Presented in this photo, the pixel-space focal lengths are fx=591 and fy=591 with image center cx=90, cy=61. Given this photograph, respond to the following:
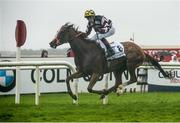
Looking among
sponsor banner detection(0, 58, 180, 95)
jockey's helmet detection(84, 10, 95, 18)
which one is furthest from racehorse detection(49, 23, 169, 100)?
sponsor banner detection(0, 58, 180, 95)

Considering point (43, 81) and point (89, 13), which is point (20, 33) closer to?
point (89, 13)

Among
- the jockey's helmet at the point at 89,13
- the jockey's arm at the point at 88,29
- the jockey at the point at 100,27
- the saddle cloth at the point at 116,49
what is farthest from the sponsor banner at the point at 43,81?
the jockey's helmet at the point at 89,13

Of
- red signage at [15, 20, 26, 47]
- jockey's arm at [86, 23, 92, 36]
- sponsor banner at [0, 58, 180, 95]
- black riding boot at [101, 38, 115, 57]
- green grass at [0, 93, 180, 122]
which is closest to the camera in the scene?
green grass at [0, 93, 180, 122]

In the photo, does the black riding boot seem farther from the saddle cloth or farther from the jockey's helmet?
the jockey's helmet

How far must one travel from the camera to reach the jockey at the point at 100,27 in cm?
969

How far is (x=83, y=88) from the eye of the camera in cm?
1320

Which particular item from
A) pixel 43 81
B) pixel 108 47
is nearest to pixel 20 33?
pixel 108 47

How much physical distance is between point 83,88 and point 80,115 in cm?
496

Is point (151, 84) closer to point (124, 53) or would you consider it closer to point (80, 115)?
point (124, 53)

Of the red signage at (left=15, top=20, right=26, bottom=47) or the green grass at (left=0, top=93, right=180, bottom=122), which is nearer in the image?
the green grass at (left=0, top=93, right=180, bottom=122)

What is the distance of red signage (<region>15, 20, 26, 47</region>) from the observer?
1048 cm

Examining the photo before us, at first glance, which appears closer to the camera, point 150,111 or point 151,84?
point 150,111

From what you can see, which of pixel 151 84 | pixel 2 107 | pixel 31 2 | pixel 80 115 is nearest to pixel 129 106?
pixel 80 115

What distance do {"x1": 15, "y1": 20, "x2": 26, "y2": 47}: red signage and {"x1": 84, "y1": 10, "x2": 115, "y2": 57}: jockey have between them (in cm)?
136
